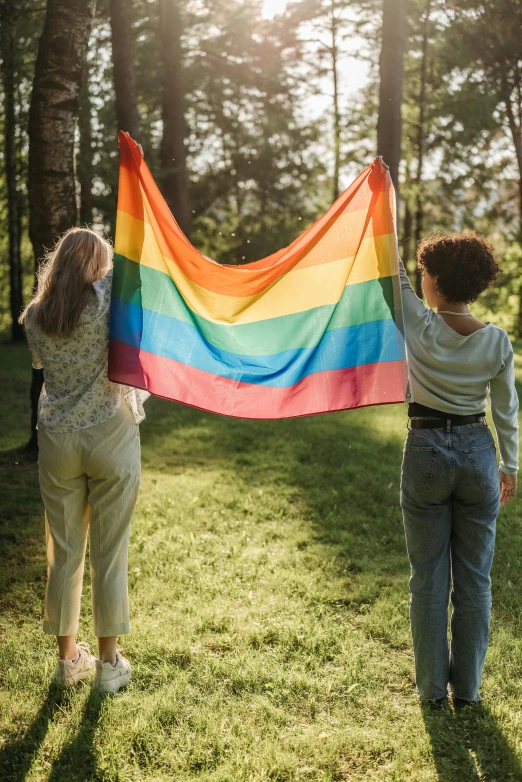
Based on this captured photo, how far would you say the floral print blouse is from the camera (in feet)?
12.2

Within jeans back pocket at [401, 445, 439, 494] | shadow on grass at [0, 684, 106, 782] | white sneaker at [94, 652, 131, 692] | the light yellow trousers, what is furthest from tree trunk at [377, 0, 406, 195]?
shadow on grass at [0, 684, 106, 782]

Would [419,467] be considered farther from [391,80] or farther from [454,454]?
[391,80]

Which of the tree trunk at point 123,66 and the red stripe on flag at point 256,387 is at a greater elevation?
the tree trunk at point 123,66

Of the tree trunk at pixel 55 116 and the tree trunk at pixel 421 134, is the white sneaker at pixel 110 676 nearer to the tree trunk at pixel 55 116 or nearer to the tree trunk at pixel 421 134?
the tree trunk at pixel 55 116

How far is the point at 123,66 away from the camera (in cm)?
1148

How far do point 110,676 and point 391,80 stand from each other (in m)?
6.73

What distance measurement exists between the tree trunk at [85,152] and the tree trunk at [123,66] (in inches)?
279

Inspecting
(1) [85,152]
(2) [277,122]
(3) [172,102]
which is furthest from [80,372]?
(2) [277,122]

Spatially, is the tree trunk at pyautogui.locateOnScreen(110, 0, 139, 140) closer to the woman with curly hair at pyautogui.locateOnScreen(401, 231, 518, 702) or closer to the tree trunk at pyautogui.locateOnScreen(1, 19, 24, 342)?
the tree trunk at pyautogui.locateOnScreen(1, 19, 24, 342)

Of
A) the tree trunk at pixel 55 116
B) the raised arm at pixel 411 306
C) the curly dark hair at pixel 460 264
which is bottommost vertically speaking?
the raised arm at pixel 411 306

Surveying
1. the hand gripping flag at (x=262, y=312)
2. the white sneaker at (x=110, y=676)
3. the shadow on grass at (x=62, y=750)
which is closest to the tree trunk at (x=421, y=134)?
the hand gripping flag at (x=262, y=312)

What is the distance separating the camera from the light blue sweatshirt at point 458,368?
3.55 meters

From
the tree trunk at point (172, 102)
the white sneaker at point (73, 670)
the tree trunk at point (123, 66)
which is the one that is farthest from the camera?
the tree trunk at point (172, 102)

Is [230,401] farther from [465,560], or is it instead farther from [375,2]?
[375,2]
